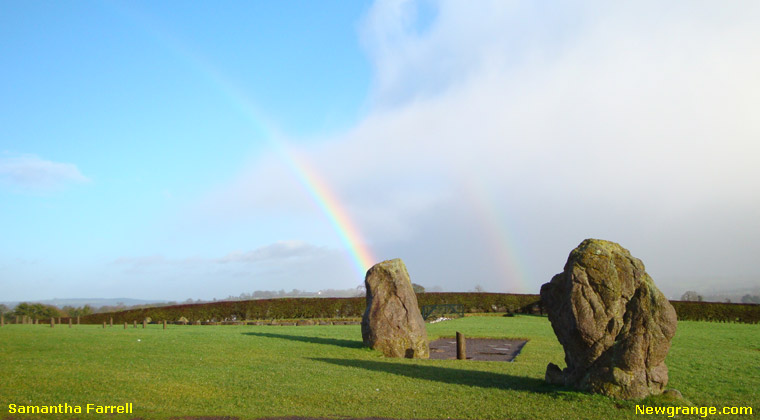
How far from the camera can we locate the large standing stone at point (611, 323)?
9516 millimetres

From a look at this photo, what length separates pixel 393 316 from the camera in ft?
60.4

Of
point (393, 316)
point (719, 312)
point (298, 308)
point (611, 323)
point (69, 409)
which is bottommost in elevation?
point (719, 312)

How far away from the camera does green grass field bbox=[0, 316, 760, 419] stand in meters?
9.43

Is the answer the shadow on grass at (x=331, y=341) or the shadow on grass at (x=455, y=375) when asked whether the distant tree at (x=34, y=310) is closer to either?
the shadow on grass at (x=331, y=341)

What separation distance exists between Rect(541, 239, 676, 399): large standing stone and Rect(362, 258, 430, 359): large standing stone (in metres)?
7.61

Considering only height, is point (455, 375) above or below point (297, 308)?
above

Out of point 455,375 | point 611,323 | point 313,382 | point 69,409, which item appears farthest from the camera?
point 455,375

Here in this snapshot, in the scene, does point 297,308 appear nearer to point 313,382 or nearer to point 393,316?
point 393,316

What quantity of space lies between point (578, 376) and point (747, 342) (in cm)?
1712

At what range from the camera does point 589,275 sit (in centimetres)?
1027

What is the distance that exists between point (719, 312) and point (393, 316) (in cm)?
3456

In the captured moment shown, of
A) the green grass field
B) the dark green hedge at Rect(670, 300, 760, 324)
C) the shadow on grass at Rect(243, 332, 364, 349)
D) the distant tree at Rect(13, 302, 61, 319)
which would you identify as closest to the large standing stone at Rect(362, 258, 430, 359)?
the green grass field

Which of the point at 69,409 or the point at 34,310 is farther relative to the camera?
the point at 34,310

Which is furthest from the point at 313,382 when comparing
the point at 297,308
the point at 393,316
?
the point at 297,308
